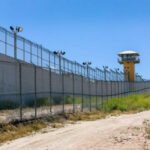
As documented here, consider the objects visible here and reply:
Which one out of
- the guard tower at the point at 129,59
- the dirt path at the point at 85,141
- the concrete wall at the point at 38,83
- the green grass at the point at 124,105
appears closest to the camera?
the dirt path at the point at 85,141

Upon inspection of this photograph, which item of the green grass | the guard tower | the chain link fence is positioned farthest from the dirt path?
the guard tower

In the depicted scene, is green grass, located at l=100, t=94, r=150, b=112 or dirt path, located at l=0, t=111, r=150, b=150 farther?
green grass, located at l=100, t=94, r=150, b=112

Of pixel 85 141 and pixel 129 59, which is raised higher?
pixel 129 59

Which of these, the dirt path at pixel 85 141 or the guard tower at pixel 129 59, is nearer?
the dirt path at pixel 85 141

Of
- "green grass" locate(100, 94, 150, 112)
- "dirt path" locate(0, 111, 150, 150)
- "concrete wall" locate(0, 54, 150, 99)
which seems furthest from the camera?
"green grass" locate(100, 94, 150, 112)

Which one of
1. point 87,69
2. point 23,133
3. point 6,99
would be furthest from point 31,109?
point 87,69

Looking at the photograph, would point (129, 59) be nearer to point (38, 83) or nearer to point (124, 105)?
point (124, 105)

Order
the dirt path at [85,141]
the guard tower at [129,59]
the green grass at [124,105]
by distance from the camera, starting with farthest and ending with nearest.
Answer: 1. the guard tower at [129,59]
2. the green grass at [124,105]
3. the dirt path at [85,141]

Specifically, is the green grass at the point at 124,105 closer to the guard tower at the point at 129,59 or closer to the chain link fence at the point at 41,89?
the chain link fence at the point at 41,89

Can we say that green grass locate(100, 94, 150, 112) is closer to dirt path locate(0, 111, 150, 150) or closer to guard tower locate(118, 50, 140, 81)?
dirt path locate(0, 111, 150, 150)

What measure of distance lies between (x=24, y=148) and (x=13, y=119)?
7.07m

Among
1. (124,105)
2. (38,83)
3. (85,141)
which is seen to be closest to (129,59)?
(124,105)

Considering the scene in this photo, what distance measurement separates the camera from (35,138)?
19516 mm

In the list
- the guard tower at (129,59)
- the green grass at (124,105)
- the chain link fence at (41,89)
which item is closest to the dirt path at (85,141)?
the chain link fence at (41,89)
